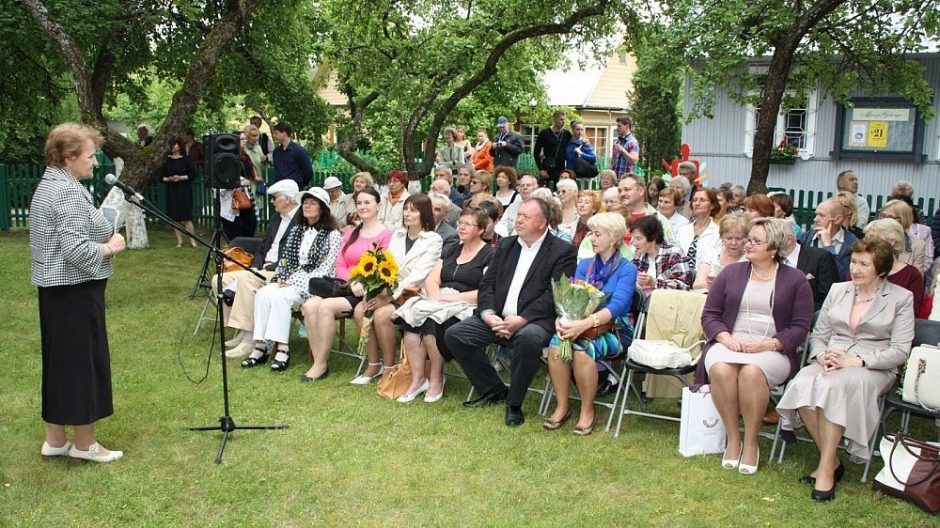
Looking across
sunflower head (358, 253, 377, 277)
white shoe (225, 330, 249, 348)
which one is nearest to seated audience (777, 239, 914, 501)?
sunflower head (358, 253, 377, 277)

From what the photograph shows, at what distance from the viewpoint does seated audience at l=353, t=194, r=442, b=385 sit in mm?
6602

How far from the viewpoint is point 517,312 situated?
592 cm

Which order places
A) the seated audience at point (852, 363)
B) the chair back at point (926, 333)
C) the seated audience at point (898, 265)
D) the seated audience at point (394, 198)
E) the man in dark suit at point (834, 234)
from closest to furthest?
the seated audience at point (852, 363) → the chair back at point (926, 333) → the seated audience at point (898, 265) → the man in dark suit at point (834, 234) → the seated audience at point (394, 198)

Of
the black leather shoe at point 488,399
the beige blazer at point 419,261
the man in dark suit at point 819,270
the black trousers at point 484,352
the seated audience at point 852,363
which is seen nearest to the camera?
the seated audience at point 852,363

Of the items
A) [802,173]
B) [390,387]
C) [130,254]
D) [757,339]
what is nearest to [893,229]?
[757,339]

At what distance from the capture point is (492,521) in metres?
4.32

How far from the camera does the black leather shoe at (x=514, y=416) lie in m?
5.71

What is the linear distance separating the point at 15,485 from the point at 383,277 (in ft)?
8.83

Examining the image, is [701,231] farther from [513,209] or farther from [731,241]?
[513,209]

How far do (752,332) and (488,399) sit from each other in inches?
73.9

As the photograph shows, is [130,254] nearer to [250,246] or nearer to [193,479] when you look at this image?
[250,246]

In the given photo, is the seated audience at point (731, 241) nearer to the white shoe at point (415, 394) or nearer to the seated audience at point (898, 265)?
the seated audience at point (898, 265)

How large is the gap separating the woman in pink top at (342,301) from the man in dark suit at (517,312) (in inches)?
42.4

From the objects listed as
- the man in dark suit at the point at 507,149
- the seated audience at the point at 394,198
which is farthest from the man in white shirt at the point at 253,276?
the man in dark suit at the point at 507,149
